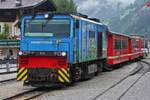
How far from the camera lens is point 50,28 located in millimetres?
24234

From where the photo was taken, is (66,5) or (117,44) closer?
(117,44)

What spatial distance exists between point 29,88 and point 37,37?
7.59 feet

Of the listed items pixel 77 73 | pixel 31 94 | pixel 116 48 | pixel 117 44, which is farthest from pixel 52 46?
pixel 117 44

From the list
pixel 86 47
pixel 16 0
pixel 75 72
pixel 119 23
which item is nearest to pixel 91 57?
pixel 86 47

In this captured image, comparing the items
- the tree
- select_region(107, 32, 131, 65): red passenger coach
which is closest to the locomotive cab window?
select_region(107, 32, 131, 65): red passenger coach

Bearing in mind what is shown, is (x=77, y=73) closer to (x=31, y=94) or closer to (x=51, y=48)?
(x=51, y=48)

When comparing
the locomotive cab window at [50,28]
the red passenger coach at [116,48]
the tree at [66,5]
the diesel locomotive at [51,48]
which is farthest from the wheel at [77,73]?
the tree at [66,5]

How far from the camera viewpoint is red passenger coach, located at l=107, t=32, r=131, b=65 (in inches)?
1570

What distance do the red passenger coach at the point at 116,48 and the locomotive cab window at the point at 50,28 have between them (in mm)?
15231

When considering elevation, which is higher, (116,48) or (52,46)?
(52,46)

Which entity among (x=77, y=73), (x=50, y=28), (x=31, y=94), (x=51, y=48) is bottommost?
(x=31, y=94)

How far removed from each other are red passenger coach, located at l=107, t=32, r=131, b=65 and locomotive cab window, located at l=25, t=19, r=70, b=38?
15.2 m

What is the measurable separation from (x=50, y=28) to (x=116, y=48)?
18643 millimetres

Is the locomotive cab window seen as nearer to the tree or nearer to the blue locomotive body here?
the blue locomotive body
